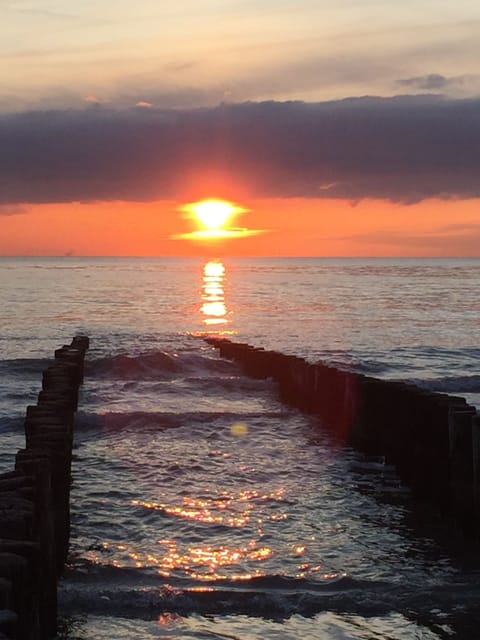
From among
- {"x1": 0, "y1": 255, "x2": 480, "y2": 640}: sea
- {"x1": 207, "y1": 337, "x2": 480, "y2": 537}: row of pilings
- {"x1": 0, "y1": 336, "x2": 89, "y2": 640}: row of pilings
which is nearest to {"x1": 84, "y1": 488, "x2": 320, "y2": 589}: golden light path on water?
{"x1": 0, "y1": 255, "x2": 480, "y2": 640}: sea

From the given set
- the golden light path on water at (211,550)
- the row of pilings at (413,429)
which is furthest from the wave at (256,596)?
the row of pilings at (413,429)

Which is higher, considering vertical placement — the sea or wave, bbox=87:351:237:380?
wave, bbox=87:351:237:380

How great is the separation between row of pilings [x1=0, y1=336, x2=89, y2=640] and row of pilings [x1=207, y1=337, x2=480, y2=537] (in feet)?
13.8

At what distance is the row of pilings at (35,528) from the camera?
210 inches

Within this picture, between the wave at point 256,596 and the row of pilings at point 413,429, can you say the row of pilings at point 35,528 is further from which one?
the row of pilings at point 413,429

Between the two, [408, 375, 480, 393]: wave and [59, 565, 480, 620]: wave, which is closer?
[59, 565, 480, 620]: wave

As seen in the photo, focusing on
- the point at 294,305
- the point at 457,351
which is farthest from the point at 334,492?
the point at 294,305

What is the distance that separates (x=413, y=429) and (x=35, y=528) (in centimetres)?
670

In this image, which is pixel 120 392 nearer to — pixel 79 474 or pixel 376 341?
pixel 79 474

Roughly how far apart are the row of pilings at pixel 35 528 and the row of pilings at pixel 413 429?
4206 millimetres

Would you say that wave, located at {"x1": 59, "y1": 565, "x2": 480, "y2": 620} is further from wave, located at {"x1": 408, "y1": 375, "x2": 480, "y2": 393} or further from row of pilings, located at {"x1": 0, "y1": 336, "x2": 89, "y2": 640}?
wave, located at {"x1": 408, "y1": 375, "x2": 480, "y2": 393}

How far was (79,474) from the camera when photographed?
13.2 meters

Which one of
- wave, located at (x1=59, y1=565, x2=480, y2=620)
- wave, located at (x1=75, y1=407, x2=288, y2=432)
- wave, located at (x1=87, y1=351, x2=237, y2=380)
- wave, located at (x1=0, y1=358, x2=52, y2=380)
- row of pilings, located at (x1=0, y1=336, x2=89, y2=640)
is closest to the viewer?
row of pilings, located at (x1=0, y1=336, x2=89, y2=640)

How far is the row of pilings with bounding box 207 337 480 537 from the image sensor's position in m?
10.2
